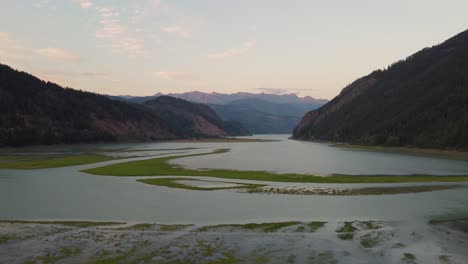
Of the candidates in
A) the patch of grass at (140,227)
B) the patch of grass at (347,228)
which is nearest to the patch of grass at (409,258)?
the patch of grass at (347,228)

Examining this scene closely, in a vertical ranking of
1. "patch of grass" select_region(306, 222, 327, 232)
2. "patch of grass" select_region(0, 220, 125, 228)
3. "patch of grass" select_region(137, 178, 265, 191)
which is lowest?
"patch of grass" select_region(0, 220, 125, 228)

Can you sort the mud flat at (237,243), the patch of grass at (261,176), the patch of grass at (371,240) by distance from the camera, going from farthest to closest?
the patch of grass at (261,176)
the patch of grass at (371,240)
the mud flat at (237,243)

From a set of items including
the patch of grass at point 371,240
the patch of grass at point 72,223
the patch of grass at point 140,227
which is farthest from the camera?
the patch of grass at point 72,223

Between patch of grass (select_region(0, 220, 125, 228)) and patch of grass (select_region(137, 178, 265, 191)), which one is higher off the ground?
patch of grass (select_region(137, 178, 265, 191))

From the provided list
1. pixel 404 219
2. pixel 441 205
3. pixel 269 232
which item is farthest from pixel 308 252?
pixel 441 205

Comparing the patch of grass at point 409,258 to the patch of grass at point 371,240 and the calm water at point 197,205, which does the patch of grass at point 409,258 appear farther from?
the calm water at point 197,205

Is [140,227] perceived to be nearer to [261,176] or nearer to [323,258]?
[323,258]

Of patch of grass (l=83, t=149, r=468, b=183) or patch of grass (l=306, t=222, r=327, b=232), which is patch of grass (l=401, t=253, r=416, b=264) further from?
patch of grass (l=83, t=149, r=468, b=183)

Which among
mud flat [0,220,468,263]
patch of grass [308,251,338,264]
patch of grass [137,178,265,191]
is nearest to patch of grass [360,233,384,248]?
mud flat [0,220,468,263]
